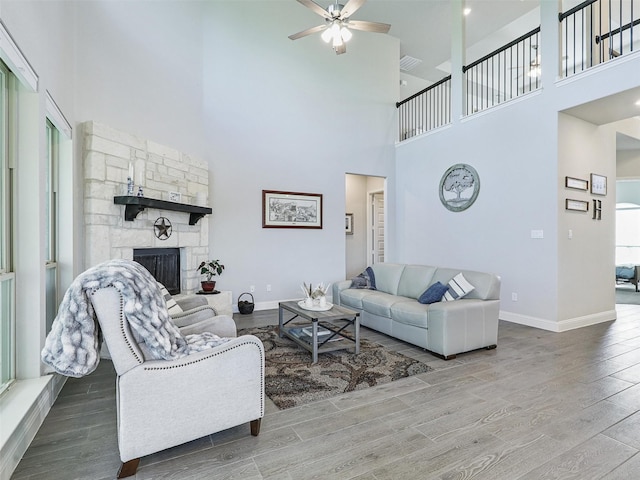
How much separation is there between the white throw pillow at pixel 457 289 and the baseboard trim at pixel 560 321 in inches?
61.9

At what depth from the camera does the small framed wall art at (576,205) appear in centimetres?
430

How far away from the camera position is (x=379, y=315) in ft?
13.1

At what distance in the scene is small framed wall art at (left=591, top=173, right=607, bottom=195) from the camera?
15.1ft

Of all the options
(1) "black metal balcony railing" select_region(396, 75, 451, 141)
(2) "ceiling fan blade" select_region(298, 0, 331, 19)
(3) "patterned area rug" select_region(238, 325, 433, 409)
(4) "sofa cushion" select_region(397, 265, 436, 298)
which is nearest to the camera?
(3) "patterned area rug" select_region(238, 325, 433, 409)

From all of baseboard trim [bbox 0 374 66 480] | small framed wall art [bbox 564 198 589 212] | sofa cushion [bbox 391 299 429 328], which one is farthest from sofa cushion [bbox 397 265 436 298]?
baseboard trim [bbox 0 374 66 480]

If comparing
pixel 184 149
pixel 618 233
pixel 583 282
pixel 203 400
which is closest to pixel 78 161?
pixel 184 149

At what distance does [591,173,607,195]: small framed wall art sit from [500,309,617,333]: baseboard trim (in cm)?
168

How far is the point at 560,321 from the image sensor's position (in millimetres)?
4234

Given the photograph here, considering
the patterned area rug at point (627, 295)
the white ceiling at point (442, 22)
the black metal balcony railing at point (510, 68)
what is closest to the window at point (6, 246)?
the black metal balcony railing at point (510, 68)

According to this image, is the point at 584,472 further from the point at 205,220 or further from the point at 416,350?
the point at 205,220

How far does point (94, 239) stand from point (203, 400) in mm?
2411

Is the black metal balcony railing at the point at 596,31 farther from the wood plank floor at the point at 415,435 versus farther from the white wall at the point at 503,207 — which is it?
the wood plank floor at the point at 415,435

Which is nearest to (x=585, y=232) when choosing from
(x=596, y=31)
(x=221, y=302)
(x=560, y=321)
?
(x=560, y=321)

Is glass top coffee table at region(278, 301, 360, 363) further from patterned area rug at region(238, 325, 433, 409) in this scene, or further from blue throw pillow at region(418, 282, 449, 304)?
blue throw pillow at region(418, 282, 449, 304)
